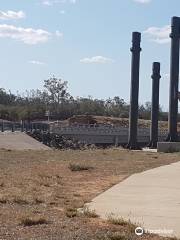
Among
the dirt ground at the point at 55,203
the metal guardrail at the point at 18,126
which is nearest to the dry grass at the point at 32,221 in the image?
the dirt ground at the point at 55,203

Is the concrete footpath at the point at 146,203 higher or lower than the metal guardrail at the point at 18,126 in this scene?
lower

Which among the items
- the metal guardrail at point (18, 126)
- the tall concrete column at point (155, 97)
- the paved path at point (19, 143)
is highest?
the tall concrete column at point (155, 97)

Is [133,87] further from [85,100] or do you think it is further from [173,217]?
[85,100]

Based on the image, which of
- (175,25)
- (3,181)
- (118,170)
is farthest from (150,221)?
(175,25)

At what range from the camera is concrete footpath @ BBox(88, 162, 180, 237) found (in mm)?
9875

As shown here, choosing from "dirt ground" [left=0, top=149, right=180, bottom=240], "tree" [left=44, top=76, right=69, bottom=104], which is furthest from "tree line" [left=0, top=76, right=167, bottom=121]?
"dirt ground" [left=0, top=149, right=180, bottom=240]

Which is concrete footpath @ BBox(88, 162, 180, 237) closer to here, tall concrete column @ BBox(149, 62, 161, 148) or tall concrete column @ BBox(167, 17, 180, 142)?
tall concrete column @ BBox(167, 17, 180, 142)

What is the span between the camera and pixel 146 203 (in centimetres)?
1266

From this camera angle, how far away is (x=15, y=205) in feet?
39.3

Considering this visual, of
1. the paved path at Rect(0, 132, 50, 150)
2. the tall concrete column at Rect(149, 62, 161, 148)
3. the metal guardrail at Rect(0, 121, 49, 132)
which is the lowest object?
the paved path at Rect(0, 132, 50, 150)

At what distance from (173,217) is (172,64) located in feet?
144

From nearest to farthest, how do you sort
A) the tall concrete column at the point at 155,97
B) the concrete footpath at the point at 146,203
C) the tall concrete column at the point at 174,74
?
the concrete footpath at the point at 146,203, the tall concrete column at the point at 174,74, the tall concrete column at the point at 155,97

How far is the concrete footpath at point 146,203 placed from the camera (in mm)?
9875

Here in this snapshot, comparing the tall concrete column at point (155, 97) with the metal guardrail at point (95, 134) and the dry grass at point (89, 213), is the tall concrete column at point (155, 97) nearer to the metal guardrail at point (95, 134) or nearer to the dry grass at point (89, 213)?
the metal guardrail at point (95, 134)
